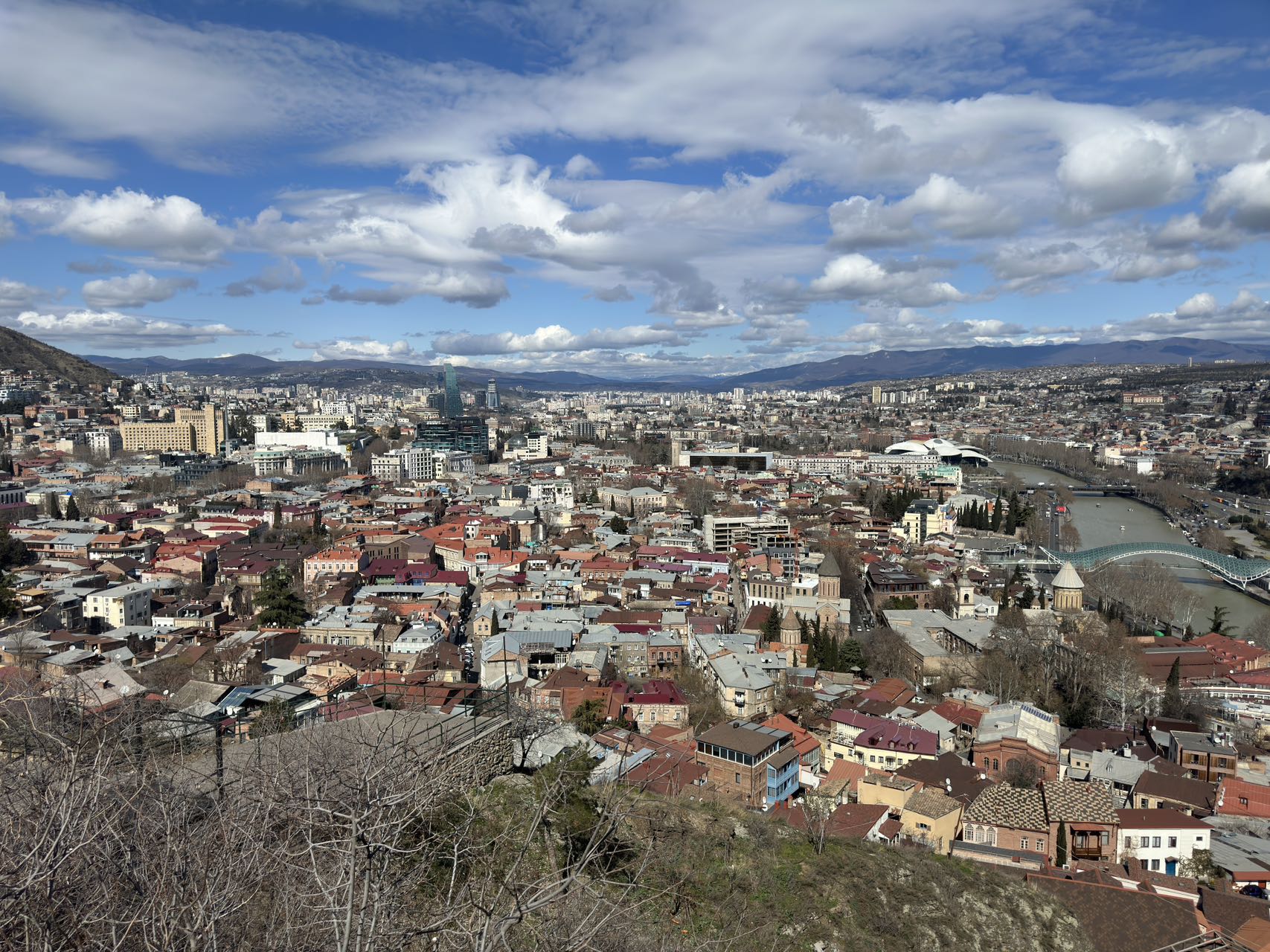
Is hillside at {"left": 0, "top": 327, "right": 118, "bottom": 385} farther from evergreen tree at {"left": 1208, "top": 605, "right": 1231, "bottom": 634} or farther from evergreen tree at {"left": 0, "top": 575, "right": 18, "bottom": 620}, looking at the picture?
evergreen tree at {"left": 1208, "top": 605, "right": 1231, "bottom": 634}

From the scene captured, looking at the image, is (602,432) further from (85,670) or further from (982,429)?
(85,670)

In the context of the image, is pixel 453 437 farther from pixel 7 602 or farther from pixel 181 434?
pixel 7 602

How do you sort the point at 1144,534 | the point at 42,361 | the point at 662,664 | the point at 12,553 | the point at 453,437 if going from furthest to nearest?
the point at 42,361, the point at 453,437, the point at 1144,534, the point at 12,553, the point at 662,664

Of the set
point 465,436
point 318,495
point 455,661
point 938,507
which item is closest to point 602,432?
point 465,436

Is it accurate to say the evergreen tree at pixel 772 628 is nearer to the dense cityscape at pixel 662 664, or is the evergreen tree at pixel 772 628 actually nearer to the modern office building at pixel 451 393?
the dense cityscape at pixel 662 664

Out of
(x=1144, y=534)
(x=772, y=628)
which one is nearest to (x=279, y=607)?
(x=772, y=628)

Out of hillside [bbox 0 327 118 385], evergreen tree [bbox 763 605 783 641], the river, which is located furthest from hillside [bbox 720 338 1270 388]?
evergreen tree [bbox 763 605 783 641]
